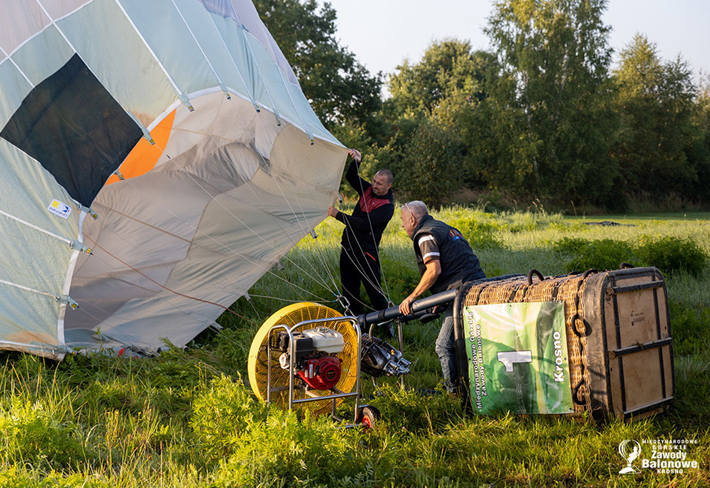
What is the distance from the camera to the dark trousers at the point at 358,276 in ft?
19.2

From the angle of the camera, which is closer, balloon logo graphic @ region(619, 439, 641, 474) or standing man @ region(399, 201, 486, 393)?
balloon logo graphic @ region(619, 439, 641, 474)

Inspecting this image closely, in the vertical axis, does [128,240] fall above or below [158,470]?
above

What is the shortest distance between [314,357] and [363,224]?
263 cm

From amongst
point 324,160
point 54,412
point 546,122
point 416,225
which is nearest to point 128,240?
point 324,160

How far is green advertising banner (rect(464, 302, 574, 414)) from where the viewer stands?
10.3 ft

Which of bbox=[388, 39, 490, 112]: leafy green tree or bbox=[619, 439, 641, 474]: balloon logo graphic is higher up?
bbox=[388, 39, 490, 112]: leafy green tree

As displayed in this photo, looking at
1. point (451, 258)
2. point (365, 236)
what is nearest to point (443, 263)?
point (451, 258)

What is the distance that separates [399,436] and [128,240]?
3797 millimetres

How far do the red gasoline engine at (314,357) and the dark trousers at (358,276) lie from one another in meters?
2.50

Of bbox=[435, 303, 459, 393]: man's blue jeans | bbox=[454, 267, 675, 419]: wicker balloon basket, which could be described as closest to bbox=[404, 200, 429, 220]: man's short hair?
bbox=[435, 303, 459, 393]: man's blue jeans

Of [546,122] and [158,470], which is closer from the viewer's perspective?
[158,470]

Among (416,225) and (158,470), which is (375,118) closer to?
(416,225)

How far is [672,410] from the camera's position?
3.53 metres

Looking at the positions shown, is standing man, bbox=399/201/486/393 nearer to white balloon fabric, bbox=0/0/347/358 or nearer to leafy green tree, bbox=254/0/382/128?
white balloon fabric, bbox=0/0/347/358
